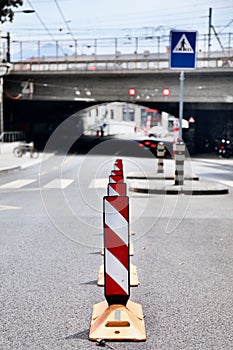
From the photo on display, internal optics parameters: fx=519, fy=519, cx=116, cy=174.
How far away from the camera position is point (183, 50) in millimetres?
13148

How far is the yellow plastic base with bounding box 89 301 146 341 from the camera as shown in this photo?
390 cm

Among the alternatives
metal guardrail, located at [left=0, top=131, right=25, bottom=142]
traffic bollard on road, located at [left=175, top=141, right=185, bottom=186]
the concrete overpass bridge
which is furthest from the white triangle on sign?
metal guardrail, located at [left=0, top=131, right=25, bottom=142]

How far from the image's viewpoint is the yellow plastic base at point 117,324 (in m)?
3.90

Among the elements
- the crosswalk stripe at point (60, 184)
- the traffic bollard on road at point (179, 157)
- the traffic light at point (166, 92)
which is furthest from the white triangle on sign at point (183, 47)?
the traffic light at point (166, 92)

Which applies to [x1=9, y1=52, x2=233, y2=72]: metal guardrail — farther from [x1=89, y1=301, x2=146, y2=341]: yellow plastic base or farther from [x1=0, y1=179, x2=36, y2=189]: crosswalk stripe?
[x1=89, y1=301, x2=146, y2=341]: yellow plastic base

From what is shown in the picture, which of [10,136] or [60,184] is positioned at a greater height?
[10,136]

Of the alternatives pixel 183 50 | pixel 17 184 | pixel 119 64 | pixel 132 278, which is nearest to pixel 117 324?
pixel 132 278

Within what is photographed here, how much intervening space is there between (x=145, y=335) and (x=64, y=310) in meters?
0.86

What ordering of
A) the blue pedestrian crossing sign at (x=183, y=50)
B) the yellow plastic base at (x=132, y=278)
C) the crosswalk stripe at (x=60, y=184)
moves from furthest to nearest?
the crosswalk stripe at (x=60, y=184) < the blue pedestrian crossing sign at (x=183, y=50) < the yellow plastic base at (x=132, y=278)

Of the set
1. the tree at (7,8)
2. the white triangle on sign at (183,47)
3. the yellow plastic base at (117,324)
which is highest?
the tree at (7,8)

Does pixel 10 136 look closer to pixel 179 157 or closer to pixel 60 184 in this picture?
pixel 60 184

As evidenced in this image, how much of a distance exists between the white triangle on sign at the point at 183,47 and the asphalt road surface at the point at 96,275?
4.44 m

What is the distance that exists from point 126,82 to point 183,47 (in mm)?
22572

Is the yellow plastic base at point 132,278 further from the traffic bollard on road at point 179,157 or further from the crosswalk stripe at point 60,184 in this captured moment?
the crosswalk stripe at point 60,184
